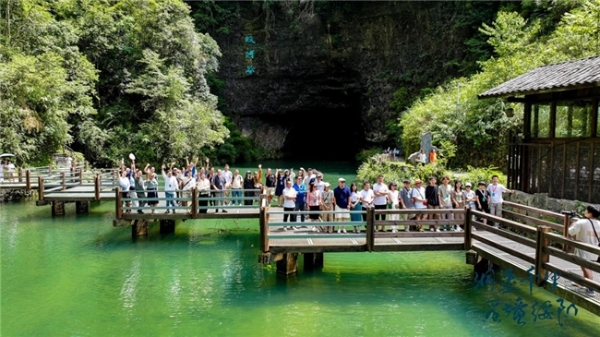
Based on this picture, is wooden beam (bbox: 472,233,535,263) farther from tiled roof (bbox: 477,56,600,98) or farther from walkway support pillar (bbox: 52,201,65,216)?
walkway support pillar (bbox: 52,201,65,216)

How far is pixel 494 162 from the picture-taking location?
904 inches

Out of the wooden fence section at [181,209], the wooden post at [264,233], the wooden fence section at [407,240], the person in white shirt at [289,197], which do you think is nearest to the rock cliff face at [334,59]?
the wooden fence section at [181,209]

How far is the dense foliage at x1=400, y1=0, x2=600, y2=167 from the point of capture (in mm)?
21062

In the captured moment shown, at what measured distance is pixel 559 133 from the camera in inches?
545

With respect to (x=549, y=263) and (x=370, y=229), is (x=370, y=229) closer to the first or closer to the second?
(x=370, y=229)

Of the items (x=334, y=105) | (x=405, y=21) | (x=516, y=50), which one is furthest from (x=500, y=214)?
(x=334, y=105)

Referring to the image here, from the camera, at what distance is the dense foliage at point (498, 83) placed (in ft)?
69.1

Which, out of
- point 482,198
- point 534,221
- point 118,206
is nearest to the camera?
point 534,221

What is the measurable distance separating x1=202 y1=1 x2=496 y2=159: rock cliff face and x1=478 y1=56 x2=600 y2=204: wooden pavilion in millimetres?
24248

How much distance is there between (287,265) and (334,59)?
38087 millimetres

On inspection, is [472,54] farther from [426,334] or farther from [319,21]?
[426,334]

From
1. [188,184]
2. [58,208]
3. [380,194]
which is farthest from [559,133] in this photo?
[58,208]

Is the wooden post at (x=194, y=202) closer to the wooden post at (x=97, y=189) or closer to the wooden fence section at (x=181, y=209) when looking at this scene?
the wooden fence section at (x=181, y=209)

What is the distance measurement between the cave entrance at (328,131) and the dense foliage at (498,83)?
25.5 metres
